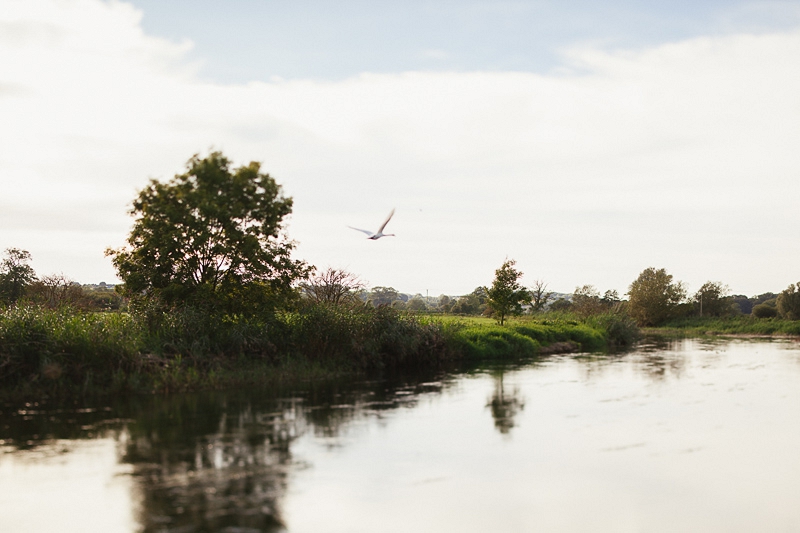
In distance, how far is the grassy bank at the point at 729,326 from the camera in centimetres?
6309

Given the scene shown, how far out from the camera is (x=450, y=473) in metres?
12.1

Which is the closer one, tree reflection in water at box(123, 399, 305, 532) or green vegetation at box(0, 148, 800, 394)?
tree reflection in water at box(123, 399, 305, 532)

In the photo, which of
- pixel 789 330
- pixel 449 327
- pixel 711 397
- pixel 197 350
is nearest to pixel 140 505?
pixel 197 350

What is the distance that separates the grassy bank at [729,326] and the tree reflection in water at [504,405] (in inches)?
1930

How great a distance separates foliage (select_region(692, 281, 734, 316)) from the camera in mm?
78188

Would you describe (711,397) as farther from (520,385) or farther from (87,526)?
(87,526)

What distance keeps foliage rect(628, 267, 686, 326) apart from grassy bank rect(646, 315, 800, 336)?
1830 millimetres

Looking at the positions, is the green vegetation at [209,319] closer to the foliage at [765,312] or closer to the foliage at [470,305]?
the foliage at [470,305]

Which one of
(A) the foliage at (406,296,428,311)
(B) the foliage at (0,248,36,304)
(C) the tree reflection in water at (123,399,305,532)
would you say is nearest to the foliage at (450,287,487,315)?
(A) the foliage at (406,296,428,311)

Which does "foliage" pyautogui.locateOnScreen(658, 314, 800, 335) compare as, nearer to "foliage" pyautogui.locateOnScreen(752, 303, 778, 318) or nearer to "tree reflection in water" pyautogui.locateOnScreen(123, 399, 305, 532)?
"foliage" pyautogui.locateOnScreen(752, 303, 778, 318)

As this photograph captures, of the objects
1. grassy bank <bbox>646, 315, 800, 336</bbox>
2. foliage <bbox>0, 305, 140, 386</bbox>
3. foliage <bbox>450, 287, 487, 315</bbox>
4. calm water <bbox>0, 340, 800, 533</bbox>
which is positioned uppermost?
foliage <bbox>450, 287, 487, 315</bbox>

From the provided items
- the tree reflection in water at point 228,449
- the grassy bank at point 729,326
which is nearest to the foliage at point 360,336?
the tree reflection in water at point 228,449

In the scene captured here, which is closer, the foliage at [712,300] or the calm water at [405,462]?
the calm water at [405,462]

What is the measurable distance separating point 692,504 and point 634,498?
85 centimetres
